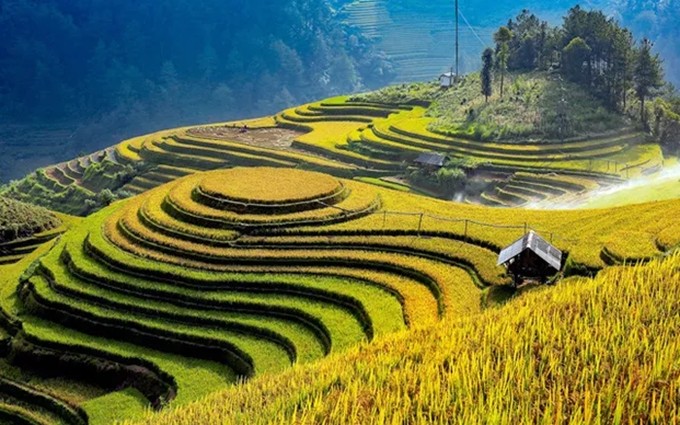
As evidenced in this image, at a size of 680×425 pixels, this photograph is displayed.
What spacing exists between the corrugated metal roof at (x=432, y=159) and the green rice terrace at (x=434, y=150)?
520 millimetres

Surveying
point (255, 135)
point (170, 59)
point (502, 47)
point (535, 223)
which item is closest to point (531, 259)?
point (535, 223)

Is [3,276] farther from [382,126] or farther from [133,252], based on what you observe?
[382,126]

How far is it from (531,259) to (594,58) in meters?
41.9

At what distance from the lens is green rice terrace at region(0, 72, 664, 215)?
42.0 meters

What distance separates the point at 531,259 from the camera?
17.1m

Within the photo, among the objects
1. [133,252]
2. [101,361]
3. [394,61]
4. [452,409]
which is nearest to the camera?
[452,409]

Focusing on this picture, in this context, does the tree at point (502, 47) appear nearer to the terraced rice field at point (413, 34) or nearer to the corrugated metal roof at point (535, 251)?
the corrugated metal roof at point (535, 251)

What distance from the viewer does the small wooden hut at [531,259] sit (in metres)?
16.8

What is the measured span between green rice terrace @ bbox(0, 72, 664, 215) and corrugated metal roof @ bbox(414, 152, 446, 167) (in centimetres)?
52

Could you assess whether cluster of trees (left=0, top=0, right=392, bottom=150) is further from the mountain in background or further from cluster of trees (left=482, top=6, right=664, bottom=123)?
cluster of trees (left=482, top=6, right=664, bottom=123)

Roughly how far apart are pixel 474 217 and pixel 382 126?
106 feet

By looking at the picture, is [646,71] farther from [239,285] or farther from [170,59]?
[170,59]

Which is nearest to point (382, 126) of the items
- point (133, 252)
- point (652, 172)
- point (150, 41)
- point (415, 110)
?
point (415, 110)

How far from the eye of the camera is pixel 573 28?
179 feet
